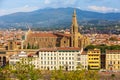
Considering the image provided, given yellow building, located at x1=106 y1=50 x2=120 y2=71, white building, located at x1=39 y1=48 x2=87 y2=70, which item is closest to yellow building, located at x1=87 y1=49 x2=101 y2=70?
white building, located at x1=39 y1=48 x2=87 y2=70

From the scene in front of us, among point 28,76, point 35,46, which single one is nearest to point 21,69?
point 28,76

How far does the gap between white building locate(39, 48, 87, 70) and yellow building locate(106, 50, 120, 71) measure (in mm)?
2407

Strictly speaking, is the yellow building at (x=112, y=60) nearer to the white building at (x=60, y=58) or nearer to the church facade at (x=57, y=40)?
the white building at (x=60, y=58)

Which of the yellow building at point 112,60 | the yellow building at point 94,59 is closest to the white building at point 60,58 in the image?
the yellow building at point 94,59

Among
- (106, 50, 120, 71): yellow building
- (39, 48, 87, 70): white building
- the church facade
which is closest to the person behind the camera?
(106, 50, 120, 71): yellow building

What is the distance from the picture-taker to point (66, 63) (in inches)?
1972

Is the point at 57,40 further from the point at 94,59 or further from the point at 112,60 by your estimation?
the point at 112,60

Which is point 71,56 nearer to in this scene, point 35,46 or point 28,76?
point 35,46

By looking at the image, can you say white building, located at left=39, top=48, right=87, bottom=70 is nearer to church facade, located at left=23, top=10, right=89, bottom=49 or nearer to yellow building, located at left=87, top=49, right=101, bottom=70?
yellow building, located at left=87, top=49, right=101, bottom=70

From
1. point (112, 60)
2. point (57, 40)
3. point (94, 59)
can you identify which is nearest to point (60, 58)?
point (94, 59)

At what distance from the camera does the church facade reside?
60.4 m

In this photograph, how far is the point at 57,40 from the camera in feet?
210

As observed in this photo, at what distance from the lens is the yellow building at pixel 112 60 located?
1955 inches

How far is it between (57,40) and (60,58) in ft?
45.3
